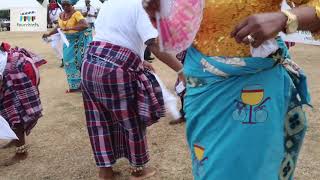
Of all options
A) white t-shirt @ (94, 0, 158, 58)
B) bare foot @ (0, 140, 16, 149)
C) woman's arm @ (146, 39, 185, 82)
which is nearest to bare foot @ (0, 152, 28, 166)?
bare foot @ (0, 140, 16, 149)

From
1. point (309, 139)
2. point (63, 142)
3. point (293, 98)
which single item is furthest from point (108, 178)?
point (293, 98)

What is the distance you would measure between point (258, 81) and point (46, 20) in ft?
72.0

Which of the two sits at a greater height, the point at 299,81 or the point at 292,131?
the point at 299,81

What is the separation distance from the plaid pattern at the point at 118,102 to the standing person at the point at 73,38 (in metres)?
3.92

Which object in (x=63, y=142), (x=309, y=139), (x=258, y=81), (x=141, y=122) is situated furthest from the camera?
(x=63, y=142)

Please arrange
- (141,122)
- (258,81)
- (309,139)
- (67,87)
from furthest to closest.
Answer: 1. (67,87)
2. (309,139)
3. (141,122)
4. (258,81)

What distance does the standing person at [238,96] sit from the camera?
67.3 inches

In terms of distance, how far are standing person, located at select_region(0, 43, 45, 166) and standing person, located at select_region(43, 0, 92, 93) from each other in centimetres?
311

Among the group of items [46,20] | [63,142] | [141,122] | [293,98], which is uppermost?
[293,98]

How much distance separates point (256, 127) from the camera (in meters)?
1.73

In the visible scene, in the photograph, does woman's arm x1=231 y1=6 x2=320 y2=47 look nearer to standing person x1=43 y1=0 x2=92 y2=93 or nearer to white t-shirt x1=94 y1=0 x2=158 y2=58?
white t-shirt x1=94 y1=0 x2=158 y2=58

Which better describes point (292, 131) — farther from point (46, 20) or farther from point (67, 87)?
point (46, 20)

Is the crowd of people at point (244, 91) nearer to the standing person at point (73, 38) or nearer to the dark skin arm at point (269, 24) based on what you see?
the dark skin arm at point (269, 24)

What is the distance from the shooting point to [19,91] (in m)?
4.10
